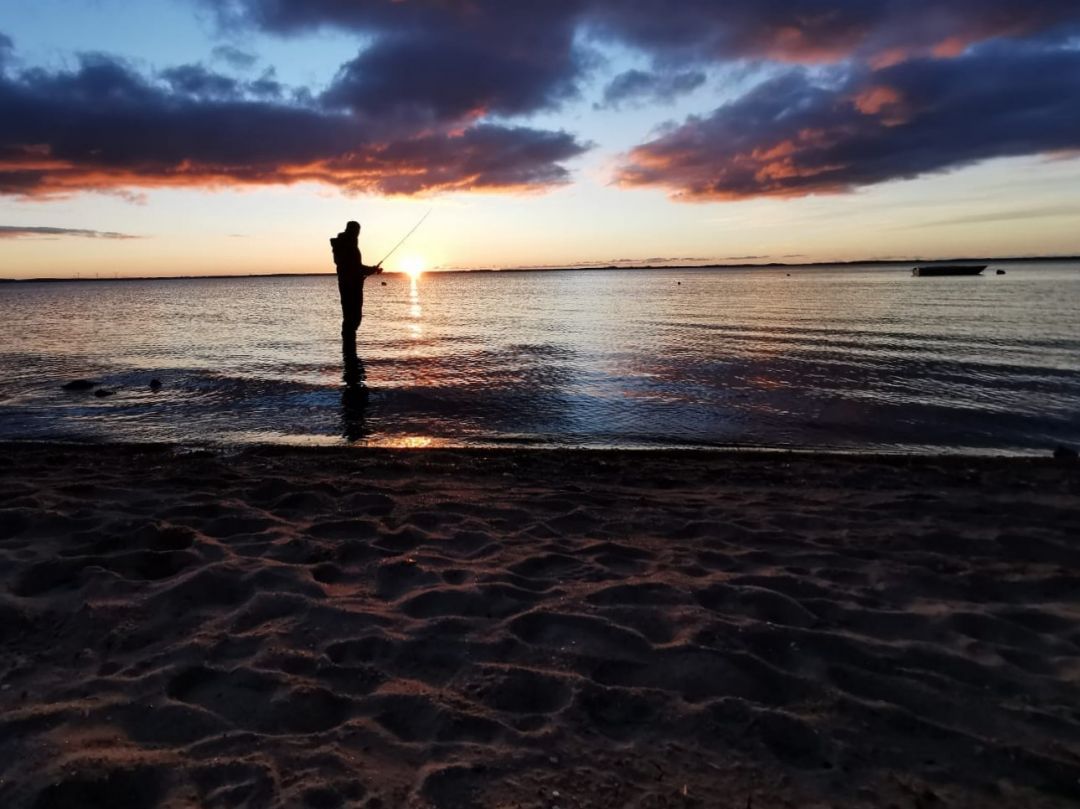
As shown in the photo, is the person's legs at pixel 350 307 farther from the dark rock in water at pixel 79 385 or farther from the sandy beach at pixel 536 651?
the sandy beach at pixel 536 651

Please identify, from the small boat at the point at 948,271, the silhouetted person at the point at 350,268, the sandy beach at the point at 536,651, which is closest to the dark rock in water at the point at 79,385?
the silhouetted person at the point at 350,268

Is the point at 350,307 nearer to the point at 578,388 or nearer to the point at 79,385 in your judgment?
the point at 79,385

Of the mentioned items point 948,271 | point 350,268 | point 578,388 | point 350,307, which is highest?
point 948,271

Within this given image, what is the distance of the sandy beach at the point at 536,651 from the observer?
125 inches

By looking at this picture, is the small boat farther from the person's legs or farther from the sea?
the person's legs

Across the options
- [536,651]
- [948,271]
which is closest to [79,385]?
[536,651]

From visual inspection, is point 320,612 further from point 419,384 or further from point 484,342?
point 484,342

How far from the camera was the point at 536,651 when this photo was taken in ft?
14.1

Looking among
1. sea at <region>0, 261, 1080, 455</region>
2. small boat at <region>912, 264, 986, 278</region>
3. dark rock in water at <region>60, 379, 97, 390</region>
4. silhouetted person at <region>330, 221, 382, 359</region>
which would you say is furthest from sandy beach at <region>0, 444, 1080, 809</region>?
small boat at <region>912, 264, 986, 278</region>

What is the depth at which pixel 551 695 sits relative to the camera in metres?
3.85

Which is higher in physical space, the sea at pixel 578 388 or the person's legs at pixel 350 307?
the person's legs at pixel 350 307

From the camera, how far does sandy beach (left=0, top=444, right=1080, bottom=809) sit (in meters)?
3.18

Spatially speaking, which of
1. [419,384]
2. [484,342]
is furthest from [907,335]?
[419,384]

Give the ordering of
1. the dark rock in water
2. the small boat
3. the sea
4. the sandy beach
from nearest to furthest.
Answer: the sandy beach
the sea
the dark rock in water
the small boat
